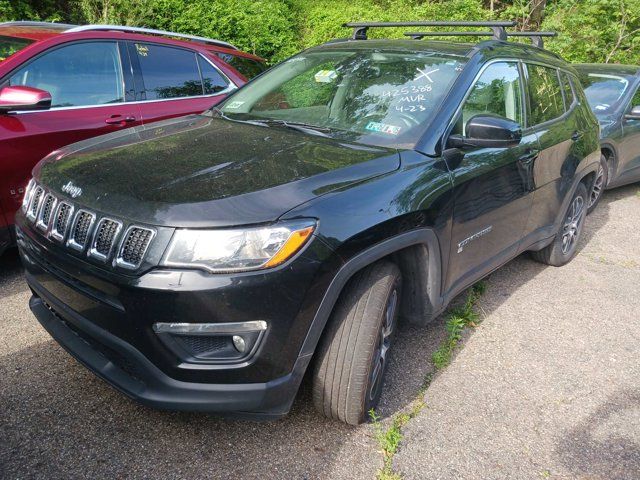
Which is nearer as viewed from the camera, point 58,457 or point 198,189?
point 198,189

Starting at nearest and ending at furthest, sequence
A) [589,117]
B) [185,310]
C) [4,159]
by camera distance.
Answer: [185,310] < [4,159] < [589,117]

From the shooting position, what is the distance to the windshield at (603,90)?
6844mm

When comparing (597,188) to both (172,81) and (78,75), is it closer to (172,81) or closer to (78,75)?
(172,81)

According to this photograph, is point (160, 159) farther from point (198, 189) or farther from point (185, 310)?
point (185, 310)

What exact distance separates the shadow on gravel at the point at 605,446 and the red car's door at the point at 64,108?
11.6ft

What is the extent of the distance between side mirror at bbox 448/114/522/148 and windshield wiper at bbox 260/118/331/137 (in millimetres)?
659

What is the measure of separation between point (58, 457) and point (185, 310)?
0.93 m

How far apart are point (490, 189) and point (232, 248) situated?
1.76 metres

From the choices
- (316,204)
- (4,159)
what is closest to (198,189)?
(316,204)

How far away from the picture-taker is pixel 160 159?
102 inches

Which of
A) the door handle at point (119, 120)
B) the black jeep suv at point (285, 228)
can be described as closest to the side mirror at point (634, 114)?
the black jeep suv at point (285, 228)

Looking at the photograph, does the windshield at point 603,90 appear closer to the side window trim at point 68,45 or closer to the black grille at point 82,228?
the side window trim at point 68,45

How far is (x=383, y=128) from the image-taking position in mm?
3021

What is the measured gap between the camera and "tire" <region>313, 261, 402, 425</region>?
2447 mm
